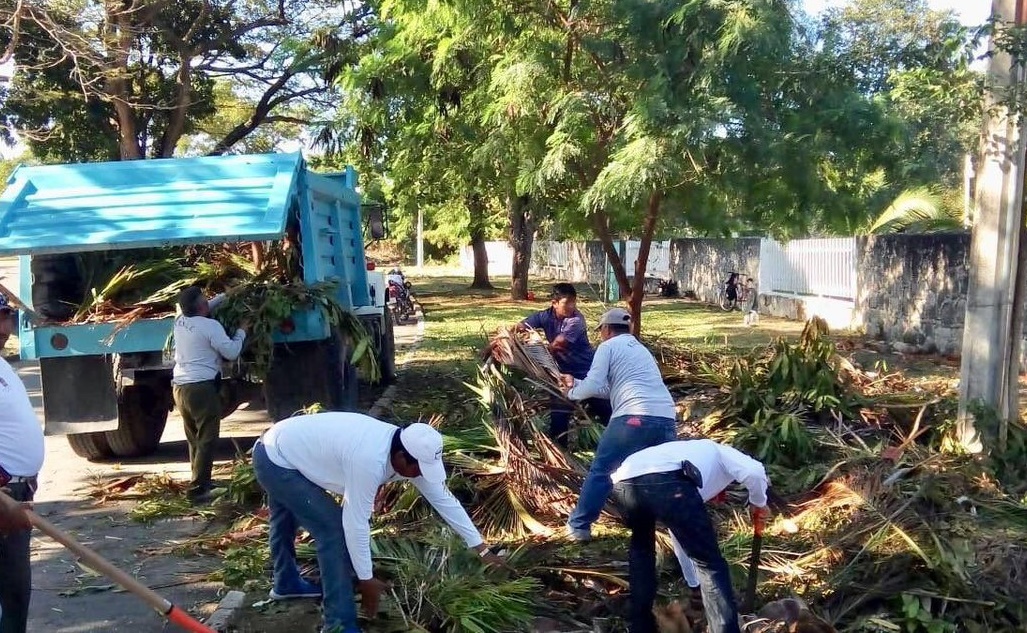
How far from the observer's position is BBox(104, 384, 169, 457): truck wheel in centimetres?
853

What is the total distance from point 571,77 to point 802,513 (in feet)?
17.4

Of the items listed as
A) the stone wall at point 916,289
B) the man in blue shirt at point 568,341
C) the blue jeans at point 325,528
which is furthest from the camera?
the stone wall at point 916,289

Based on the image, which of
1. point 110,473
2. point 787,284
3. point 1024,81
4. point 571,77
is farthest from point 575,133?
point 787,284

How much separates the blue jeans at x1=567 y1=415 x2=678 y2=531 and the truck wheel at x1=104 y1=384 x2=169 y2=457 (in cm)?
453

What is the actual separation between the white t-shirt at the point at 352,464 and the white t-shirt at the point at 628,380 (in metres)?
1.49

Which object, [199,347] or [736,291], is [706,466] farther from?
[736,291]

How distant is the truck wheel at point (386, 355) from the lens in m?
11.9

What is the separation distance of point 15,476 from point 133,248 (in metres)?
4.19

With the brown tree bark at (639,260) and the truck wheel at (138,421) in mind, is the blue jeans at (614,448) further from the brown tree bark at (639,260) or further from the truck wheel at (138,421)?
the brown tree bark at (639,260)

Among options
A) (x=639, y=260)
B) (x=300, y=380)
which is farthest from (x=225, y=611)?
(x=639, y=260)

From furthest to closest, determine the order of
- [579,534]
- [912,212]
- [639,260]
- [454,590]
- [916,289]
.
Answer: [912,212] < [916,289] < [639,260] < [579,534] < [454,590]

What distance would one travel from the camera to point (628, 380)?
556 cm

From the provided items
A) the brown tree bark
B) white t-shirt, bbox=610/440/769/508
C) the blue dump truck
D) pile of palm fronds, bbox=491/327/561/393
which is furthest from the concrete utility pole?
the blue dump truck

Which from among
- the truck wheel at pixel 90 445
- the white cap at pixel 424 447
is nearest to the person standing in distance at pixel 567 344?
the white cap at pixel 424 447
